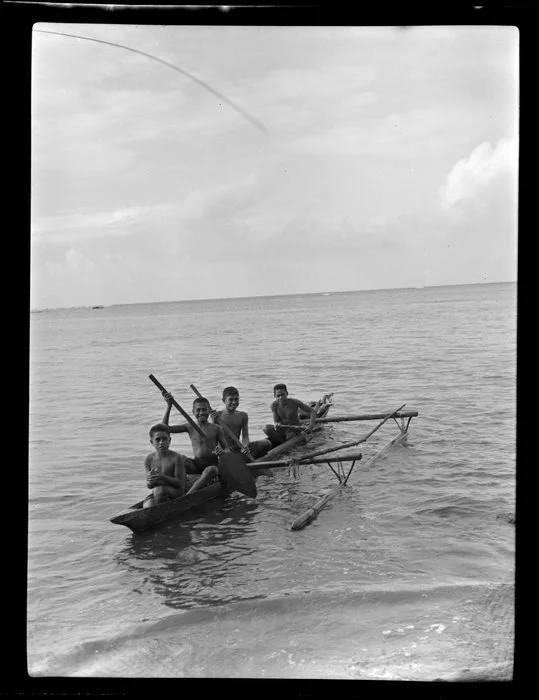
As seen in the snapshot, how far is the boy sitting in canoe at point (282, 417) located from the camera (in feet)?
38.0

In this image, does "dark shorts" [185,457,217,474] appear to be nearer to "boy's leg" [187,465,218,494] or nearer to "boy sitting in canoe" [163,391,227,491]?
"boy sitting in canoe" [163,391,227,491]

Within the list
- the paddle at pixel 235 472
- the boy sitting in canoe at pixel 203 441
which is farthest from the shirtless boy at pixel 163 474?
the boy sitting in canoe at pixel 203 441

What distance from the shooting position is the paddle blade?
858 centimetres

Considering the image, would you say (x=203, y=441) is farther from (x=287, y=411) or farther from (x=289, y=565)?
(x=287, y=411)

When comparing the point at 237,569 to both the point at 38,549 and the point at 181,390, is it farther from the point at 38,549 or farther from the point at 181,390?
the point at 181,390

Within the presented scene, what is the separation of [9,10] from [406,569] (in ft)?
18.3

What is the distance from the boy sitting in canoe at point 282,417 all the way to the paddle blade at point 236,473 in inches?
104

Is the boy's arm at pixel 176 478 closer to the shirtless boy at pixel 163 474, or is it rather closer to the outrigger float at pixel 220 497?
the shirtless boy at pixel 163 474

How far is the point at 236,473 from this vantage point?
8672 millimetres

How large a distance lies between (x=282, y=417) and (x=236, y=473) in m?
3.42

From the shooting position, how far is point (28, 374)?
3.03 meters

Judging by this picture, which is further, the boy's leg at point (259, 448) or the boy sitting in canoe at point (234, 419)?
the boy's leg at point (259, 448)

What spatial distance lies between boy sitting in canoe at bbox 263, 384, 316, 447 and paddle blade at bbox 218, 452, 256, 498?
263 centimetres

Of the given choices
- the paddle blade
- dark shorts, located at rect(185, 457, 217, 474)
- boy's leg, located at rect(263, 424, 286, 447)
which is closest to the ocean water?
the paddle blade
